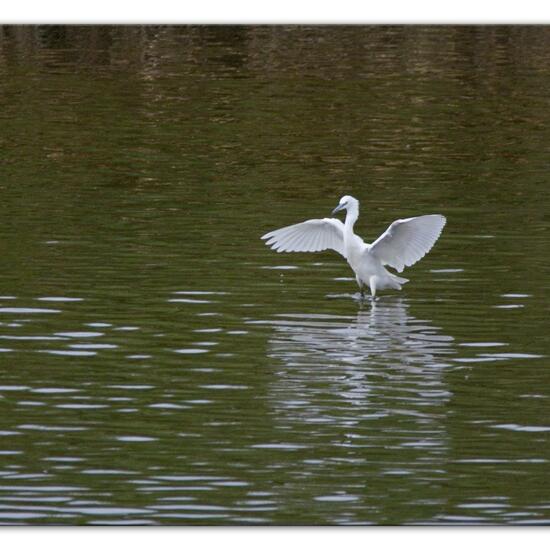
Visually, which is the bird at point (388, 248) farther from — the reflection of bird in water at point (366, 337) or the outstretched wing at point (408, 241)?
the reflection of bird in water at point (366, 337)

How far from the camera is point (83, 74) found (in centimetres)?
3422

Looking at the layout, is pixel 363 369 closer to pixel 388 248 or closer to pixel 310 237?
pixel 388 248

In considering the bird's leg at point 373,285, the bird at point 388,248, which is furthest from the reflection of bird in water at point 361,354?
the bird at point 388,248

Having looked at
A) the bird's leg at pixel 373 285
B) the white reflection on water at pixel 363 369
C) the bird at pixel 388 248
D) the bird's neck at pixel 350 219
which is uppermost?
the bird's neck at pixel 350 219

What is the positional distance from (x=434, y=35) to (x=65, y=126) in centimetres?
1174

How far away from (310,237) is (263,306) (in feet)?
6.68

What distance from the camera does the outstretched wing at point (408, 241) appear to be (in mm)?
17781

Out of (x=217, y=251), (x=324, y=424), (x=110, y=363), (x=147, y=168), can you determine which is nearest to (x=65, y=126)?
(x=147, y=168)

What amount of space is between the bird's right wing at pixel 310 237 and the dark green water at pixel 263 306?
0.37 meters

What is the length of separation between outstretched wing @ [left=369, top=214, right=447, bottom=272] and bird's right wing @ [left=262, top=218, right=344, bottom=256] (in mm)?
693

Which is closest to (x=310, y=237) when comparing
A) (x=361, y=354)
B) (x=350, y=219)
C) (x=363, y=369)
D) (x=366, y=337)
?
(x=350, y=219)

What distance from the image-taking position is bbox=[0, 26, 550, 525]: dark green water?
11.6 metres

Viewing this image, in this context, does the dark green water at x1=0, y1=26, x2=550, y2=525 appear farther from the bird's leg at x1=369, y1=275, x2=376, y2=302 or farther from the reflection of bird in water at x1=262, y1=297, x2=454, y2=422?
the bird's leg at x1=369, y1=275, x2=376, y2=302

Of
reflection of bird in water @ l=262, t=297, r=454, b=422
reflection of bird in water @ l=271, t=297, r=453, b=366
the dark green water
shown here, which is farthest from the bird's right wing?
reflection of bird in water @ l=271, t=297, r=453, b=366
